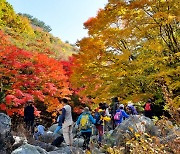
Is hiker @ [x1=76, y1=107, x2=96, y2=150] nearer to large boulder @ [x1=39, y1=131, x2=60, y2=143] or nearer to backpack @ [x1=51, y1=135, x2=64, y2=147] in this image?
backpack @ [x1=51, y1=135, x2=64, y2=147]

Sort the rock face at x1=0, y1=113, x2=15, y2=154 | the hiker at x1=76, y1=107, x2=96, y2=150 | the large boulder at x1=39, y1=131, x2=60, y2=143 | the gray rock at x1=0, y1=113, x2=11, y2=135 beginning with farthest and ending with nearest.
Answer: the large boulder at x1=39, y1=131, x2=60, y2=143, the hiker at x1=76, y1=107, x2=96, y2=150, the gray rock at x1=0, y1=113, x2=11, y2=135, the rock face at x1=0, y1=113, x2=15, y2=154

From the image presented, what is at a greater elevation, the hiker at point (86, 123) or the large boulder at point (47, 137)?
the hiker at point (86, 123)

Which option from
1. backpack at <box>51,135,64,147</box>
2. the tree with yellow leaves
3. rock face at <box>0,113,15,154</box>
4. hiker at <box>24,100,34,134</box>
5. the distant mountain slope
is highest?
the distant mountain slope

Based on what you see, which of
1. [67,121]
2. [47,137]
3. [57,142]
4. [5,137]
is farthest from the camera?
[47,137]

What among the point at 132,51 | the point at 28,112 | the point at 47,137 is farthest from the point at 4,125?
the point at 132,51

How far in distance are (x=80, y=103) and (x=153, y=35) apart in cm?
1557

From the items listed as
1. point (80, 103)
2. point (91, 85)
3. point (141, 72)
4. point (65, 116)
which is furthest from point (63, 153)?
point (80, 103)

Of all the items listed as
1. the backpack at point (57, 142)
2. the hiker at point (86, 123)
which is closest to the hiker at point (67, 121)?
the hiker at point (86, 123)

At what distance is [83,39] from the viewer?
17.6 metres

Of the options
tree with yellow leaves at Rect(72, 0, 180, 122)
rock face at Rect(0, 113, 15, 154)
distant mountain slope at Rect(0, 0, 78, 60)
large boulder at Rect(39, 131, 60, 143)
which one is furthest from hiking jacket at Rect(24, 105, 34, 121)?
distant mountain slope at Rect(0, 0, 78, 60)

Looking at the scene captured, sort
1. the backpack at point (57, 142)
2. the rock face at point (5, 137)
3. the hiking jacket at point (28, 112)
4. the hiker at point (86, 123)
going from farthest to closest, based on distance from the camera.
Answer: the hiking jacket at point (28, 112)
the backpack at point (57, 142)
the hiker at point (86, 123)
the rock face at point (5, 137)

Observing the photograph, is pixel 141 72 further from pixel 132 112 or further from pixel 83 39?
pixel 83 39

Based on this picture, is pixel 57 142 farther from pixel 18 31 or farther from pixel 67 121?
pixel 18 31

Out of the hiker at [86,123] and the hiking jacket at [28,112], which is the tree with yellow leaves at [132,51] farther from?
the hiking jacket at [28,112]
